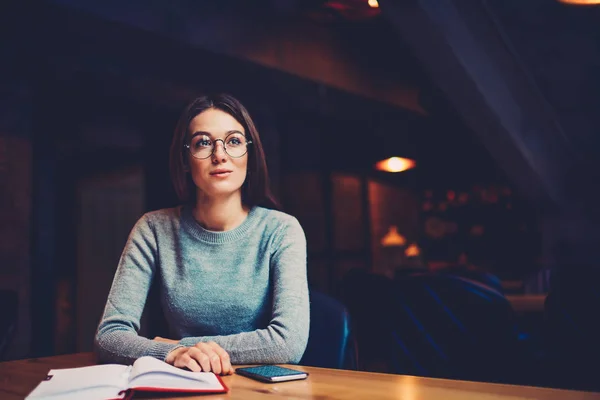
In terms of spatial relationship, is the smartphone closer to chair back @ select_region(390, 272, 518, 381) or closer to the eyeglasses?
the eyeglasses

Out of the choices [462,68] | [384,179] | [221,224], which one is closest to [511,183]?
[462,68]

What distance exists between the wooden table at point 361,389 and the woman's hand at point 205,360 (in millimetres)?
27

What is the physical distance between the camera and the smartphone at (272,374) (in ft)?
3.57

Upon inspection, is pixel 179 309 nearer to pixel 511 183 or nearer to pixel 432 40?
pixel 432 40

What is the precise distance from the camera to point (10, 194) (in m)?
3.65

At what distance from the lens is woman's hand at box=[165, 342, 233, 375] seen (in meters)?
1.16

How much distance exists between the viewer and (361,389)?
1.00 meters

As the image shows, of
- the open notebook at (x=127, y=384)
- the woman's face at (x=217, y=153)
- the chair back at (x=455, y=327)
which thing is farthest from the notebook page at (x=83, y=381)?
the chair back at (x=455, y=327)

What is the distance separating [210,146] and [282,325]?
0.60 m

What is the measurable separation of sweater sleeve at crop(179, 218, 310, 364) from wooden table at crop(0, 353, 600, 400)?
0.41 ft

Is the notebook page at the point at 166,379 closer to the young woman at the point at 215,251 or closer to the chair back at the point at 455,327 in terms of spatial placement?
the young woman at the point at 215,251

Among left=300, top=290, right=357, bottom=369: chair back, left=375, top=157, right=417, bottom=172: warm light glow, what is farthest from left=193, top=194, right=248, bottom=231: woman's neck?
left=375, top=157, right=417, bottom=172: warm light glow

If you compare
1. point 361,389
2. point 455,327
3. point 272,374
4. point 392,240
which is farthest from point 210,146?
point 392,240

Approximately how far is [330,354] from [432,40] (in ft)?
8.72
